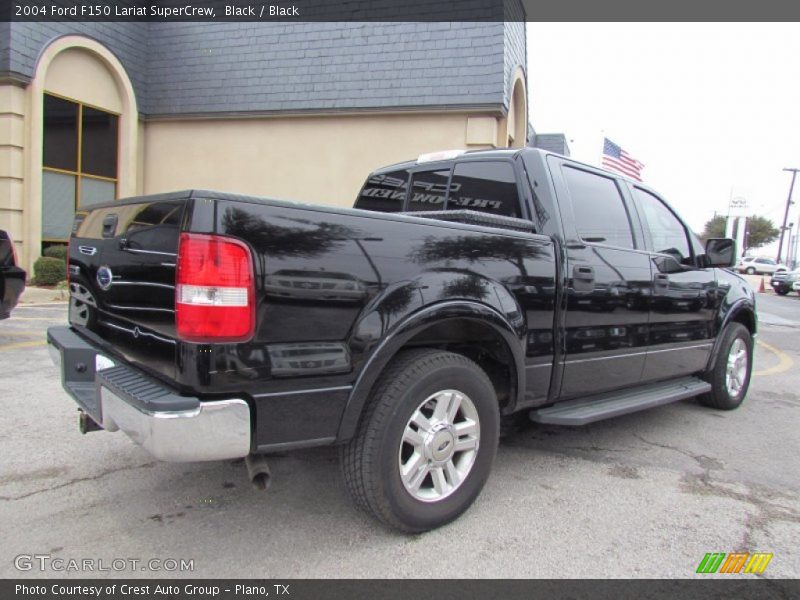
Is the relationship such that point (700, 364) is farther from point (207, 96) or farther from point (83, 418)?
point (207, 96)

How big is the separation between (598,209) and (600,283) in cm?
55

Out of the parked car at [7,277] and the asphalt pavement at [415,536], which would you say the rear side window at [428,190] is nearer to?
the asphalt pavement at [415,536]

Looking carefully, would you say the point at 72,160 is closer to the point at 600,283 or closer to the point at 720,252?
the point at 600,283

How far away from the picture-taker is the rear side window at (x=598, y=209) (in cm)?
373

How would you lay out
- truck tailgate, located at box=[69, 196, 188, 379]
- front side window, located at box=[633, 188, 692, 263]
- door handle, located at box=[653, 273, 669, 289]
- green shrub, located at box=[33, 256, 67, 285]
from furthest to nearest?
1. green shrub, located at box=[33, 256, 67, 285]
2. front side window, located at box=[633, 188, 692, 263]
3. door handle, located at box=[653, 273, 669, 289]
4. truck tailgate, located at box=[69, 196, 188, 379]

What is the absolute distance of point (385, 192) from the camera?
4.64 meters

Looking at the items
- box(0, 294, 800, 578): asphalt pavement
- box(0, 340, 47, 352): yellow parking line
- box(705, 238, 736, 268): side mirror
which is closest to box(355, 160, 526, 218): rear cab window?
box(0, 294, 800, 578): asphalt pavement

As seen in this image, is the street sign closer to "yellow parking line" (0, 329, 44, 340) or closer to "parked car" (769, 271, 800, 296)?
"parked car" (769, 271, 800, 296)

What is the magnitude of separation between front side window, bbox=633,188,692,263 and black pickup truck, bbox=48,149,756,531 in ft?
0.40

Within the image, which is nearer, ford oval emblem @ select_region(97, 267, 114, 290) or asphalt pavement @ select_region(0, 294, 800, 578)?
asphalt pavement @ select_region(0, 294, 800, 578)

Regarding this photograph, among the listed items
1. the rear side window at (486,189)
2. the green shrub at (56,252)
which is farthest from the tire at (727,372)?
the green shrub at (56,252)

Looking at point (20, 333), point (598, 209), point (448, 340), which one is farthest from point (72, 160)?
point (448, 340)

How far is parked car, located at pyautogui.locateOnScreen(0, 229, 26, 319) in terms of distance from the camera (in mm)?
5598

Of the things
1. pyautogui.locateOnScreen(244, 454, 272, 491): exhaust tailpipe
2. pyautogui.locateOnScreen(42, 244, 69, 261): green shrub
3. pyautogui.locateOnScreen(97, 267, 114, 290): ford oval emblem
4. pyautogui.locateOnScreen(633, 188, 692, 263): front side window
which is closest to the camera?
pyautogui.locateOnScreen(244, 454, 272, 491): exhaust tailpipe
